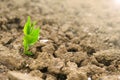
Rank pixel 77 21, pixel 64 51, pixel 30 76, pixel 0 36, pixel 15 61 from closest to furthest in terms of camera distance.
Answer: pixel 30 76, pixel 15 61, pixel 64 51, pixel 0 36, pixel 77 21

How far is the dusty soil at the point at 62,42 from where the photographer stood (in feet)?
7.31

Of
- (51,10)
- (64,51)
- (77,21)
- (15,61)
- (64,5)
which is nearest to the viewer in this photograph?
(15,61)

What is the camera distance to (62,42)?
109 inches

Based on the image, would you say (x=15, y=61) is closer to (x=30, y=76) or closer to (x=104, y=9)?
(x=30, y=76)

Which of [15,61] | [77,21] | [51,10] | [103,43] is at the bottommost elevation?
[15,61]

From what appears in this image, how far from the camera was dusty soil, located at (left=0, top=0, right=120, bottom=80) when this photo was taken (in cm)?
223

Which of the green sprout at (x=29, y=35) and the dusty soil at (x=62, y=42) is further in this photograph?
the green sprout at (x=29, y=35)

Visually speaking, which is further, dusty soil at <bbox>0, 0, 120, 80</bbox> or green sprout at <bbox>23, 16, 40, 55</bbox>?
green sprout at <bbox>23, 16, 40, 55</bbox>

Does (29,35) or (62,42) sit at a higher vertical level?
(62,42)

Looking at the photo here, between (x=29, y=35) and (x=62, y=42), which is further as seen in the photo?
(x=62, y=42)

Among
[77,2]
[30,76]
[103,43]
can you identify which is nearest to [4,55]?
[30,76]

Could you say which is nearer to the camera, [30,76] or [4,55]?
[30,76]

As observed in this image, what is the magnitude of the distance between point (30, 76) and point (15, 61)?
0.75 ft

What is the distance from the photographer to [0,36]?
8.95ft
